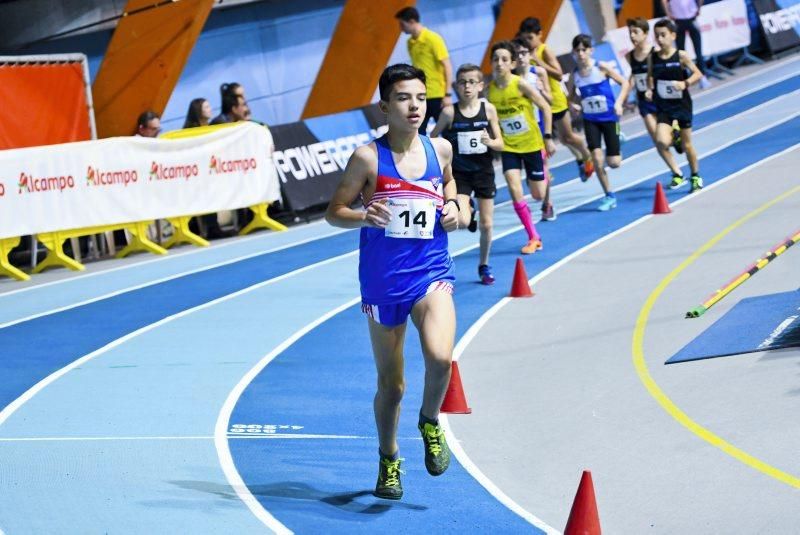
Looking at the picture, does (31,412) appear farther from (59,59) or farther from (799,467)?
(59,59)

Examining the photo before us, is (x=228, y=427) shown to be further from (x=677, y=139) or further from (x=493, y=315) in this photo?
(x=677, y=139)

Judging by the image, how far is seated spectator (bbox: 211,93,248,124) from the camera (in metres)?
19.2

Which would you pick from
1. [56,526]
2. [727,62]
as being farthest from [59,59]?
[727,62]

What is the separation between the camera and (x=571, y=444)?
8461 millimetres

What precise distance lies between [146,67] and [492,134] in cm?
808

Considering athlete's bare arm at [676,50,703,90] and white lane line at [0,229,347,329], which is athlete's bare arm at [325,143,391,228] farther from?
athlete's bare arm at [676,50,703,90]

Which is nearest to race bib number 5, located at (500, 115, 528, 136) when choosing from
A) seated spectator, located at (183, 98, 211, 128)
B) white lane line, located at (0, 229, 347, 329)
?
white lane line, located at (0, 229, 347, 329)

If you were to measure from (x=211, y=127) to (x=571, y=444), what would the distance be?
1120 centimetres

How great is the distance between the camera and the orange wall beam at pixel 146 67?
1989cm

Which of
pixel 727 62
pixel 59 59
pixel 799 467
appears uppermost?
pixel 59 59

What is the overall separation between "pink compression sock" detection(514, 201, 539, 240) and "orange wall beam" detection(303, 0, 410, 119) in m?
8.63

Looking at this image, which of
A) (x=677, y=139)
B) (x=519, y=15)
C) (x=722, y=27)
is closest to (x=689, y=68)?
(x=677, y=139)

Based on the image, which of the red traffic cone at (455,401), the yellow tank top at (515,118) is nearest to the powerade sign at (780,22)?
the yellow tank top at (515,118)

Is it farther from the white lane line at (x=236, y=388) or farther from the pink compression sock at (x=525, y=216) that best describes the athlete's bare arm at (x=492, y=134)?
the white lane line at (x=236, y=388)
